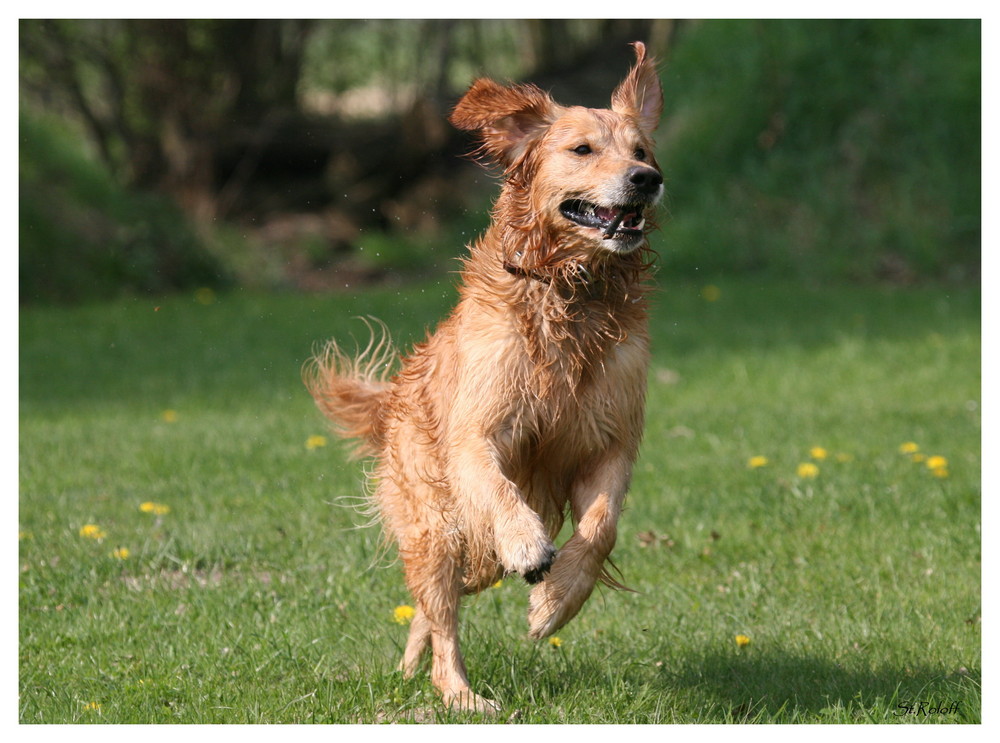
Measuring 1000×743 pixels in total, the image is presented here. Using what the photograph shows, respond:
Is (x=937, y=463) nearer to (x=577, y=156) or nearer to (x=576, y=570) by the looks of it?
(x=576, y=570)

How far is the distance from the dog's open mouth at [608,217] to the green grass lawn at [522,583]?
147 cm

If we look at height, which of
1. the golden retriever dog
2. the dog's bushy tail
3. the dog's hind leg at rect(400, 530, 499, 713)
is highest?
the golden retriever dog

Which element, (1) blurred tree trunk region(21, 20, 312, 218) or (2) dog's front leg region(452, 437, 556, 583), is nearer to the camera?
(2) dog's front leg region(452, 437, 556, 583)

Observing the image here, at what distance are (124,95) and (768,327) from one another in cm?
1029

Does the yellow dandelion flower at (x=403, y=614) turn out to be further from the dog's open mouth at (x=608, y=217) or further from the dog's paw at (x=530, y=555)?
the dog's open mouth at (x=608, y=217)

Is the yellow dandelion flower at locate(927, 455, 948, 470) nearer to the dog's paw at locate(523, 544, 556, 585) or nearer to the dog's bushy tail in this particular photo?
the dog's bushy tail

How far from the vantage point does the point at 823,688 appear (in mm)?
4336

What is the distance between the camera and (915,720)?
4.08 m

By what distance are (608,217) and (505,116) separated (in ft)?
1.61

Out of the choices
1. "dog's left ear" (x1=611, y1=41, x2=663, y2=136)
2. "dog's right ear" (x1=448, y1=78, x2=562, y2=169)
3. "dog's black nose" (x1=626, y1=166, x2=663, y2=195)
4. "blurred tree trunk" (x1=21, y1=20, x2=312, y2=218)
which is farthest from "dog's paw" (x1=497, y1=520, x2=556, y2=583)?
"blurred tree trunk" (x1=21, y1=20, x2=312, y2=218)

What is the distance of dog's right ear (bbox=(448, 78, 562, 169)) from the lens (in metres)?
4.01

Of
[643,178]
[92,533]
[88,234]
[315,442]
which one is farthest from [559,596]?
[88,234]

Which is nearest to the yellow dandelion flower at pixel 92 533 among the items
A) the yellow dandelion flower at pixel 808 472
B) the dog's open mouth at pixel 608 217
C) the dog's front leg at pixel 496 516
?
the dog's front leg at pixel 496 516

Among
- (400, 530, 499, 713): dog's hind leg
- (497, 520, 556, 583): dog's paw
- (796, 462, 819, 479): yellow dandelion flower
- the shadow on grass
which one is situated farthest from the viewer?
(796, 462, 819, 479): yellow dandelion flower
